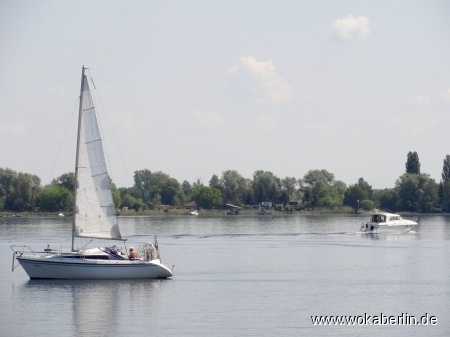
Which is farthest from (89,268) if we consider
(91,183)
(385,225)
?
(385,225)

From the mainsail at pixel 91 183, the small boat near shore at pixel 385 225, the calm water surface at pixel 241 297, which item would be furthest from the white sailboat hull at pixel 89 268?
the small boat near shore at pixel 385 225

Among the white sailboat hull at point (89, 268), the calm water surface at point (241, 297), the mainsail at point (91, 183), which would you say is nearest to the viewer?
the calm water surface at point (241, 297)

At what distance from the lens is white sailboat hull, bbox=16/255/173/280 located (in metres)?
58.0

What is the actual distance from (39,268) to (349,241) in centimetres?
5017

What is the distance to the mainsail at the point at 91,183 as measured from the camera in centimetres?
5950

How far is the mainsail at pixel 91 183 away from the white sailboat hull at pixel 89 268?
2.18 metres

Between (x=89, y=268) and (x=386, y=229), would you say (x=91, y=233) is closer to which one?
(x=89, y=268)

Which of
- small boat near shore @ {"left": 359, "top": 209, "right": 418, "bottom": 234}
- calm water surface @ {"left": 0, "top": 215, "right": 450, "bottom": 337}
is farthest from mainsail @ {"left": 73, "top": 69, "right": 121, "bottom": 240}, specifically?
small boat near shore @ {"left": 359, "top": 209, "right": 418, "bottom": 234}

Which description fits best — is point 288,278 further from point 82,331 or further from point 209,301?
point 82,331

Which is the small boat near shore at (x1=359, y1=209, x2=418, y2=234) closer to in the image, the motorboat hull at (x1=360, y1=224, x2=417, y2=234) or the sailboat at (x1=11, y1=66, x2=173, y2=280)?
the motorboat hull at (x1=360, y1=224, x2=417, y2=234)

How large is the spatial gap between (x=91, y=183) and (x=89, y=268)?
536 centimetres

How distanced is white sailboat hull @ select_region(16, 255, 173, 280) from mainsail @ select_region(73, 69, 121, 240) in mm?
2179

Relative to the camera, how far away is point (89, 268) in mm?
57969

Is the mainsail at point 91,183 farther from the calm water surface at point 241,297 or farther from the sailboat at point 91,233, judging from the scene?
the calm water surface at point 241,297
